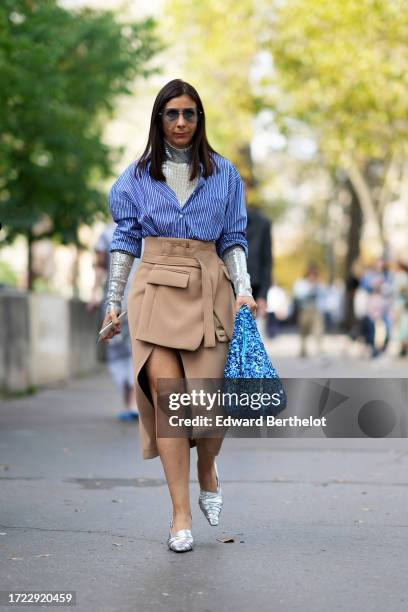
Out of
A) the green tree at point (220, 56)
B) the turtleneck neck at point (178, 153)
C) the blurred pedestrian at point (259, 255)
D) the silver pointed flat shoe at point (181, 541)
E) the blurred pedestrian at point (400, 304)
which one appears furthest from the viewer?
the green tree at point (220, 56)

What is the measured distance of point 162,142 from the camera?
5676 mm

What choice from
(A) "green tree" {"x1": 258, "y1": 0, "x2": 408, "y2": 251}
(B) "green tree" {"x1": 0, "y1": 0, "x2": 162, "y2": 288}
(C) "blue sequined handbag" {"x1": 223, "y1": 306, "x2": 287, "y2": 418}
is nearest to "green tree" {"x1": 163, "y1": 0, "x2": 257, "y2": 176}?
(A) "green tree" {"x1": 258, "y1": 0, "x2": 408, "y2": 251}

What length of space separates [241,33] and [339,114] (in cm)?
285

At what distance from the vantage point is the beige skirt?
5.53 m

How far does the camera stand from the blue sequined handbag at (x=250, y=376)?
5.33 metres

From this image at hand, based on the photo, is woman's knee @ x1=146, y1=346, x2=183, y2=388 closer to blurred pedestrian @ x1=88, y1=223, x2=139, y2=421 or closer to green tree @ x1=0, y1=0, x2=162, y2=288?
blurred pedestrian @ x1=88, y1=223, x2=139, y2=421

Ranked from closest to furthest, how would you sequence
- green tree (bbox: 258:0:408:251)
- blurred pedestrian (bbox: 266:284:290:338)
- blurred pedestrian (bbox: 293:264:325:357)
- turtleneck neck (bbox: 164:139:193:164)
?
turtleneck neck (bbox: 164:139:193:164)
green tree (bbox: 258:0:408:251)
blurred pedestrian (bbox: 293:264:325:357)
blurred pedestrian (bbox: 266:284:290:338)

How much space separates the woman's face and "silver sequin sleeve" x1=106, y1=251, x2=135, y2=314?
0.54 meters

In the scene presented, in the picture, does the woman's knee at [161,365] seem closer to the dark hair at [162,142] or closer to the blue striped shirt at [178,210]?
the blue striped shirt at [178,210]

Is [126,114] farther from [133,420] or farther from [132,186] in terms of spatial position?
[132,186]

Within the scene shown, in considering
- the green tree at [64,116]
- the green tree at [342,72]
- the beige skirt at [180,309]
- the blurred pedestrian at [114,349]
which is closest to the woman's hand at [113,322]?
the beige skirt at [180,309]

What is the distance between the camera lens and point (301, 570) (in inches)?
203

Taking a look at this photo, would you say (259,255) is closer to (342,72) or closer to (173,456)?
(173,456)

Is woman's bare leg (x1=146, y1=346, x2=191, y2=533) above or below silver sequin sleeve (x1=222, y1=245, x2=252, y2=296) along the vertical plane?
below
